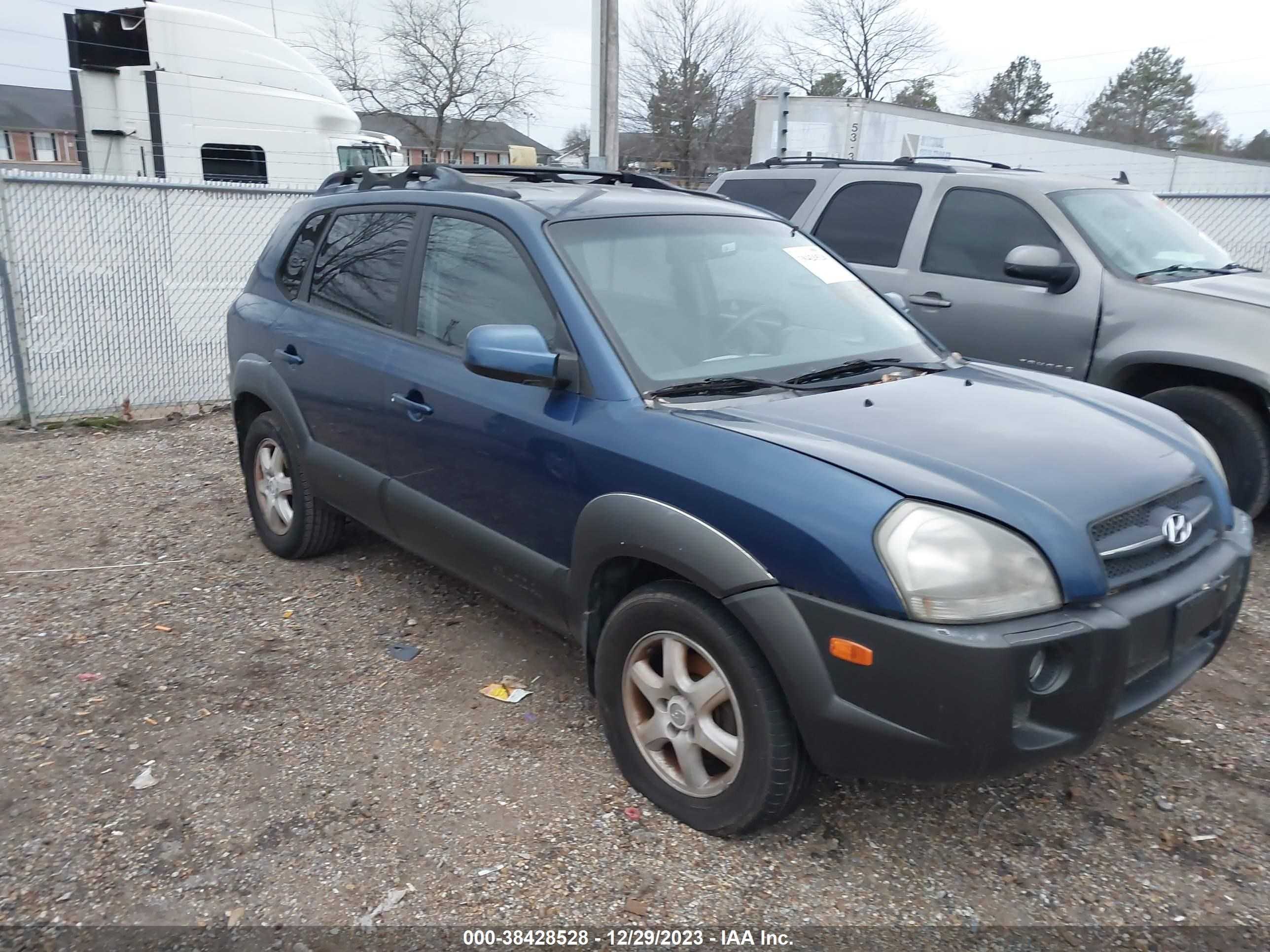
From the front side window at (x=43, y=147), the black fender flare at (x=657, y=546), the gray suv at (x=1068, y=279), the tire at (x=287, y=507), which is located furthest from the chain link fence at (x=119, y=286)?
the front side window at (x=43, y=147)

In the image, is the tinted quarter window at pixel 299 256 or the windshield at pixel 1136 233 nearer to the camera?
the tinted quarter window at pixel 299 256

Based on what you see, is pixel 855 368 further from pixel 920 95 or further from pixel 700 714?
pixel 920 95

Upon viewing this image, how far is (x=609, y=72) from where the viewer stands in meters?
11.9

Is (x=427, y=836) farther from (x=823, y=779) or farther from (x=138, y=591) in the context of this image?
(x=138, y=591)

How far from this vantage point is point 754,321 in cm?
347

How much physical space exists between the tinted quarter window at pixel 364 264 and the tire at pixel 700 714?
1796 mm

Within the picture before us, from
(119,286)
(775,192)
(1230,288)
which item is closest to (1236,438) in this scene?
(1230,288)

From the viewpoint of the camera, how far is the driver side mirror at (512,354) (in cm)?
301

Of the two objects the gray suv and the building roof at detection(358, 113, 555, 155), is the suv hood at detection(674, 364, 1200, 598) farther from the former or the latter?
the building roof at detection(358, 113, 555, 155)

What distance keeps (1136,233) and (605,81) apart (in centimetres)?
771

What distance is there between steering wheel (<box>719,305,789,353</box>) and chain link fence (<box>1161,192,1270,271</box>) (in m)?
8.47

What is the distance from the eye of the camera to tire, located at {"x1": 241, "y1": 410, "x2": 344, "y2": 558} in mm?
4723

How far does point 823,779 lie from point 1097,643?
111 cm

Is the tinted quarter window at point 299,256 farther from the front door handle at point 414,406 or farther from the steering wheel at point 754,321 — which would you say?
the steering wheel at point 754,321
